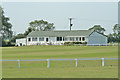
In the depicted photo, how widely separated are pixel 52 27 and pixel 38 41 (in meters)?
40.6

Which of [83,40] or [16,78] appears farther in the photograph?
[83,40]

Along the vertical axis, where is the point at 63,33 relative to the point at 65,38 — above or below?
above

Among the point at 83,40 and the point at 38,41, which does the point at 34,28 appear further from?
the point at 83,40

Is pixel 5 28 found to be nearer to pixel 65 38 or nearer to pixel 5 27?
pixel 5 27

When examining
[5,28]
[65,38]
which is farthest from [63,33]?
[5,28]

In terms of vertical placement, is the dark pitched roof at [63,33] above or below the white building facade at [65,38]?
above

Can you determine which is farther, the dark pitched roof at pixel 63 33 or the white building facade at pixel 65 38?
the dark pitched roof at pixel 63 33

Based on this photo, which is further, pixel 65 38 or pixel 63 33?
pixel 63 33

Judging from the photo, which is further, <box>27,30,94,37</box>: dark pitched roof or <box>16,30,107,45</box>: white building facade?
<box>27,30,94,37</box>: dark pitched roof

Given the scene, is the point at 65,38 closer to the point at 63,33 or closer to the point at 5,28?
the point at 63,33

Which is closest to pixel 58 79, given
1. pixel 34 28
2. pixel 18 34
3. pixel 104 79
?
pixel 104 79

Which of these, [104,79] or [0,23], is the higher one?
[0,23]

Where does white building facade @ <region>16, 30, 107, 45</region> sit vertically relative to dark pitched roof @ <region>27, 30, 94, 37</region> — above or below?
below

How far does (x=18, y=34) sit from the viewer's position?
150625 mm
